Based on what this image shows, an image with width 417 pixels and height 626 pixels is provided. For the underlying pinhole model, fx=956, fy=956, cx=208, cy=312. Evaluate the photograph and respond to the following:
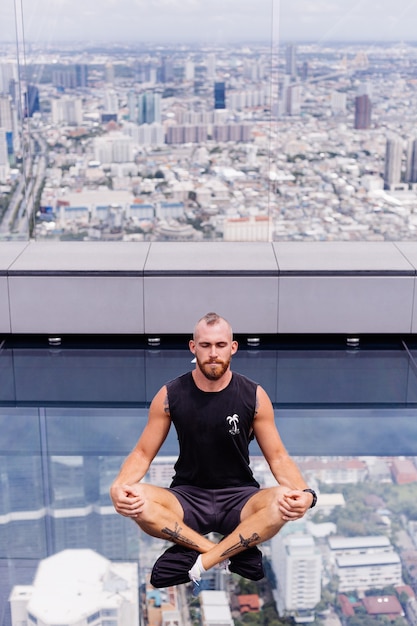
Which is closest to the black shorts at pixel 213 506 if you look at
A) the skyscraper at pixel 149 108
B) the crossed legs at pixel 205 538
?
the crossed legs at pixel 205 538

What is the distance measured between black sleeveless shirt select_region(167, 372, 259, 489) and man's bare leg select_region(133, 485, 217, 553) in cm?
18

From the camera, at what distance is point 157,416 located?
137 inches

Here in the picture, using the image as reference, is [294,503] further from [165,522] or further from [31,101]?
Result: [31,101]

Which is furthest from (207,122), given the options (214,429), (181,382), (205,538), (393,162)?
(205,538)

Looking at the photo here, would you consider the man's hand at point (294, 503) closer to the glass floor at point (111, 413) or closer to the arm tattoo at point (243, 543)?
the arm tattoo at point (243, 543)

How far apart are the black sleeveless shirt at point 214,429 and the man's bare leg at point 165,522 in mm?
182

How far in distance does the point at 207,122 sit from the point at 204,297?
116 centimetres

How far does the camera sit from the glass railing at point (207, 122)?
5.83 meters

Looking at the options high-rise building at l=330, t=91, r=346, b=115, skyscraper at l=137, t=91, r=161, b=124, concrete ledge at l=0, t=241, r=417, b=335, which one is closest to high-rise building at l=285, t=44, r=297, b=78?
high-rise building at l=330, t=91, r=346, b=115

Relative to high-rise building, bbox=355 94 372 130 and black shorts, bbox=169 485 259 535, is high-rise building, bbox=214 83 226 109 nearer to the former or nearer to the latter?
high-rise building, bbox=355 94 372 130

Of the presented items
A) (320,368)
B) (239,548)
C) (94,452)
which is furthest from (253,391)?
(320,368)

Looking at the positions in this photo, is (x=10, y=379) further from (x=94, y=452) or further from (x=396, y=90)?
(x=396, y=90)

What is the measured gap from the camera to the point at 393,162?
19.8ft

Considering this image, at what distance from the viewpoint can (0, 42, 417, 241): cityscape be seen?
5859mm
